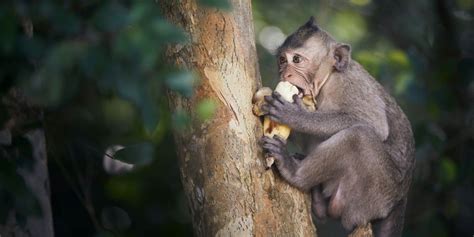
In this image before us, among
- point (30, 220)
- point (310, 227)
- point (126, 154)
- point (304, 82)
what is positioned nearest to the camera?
point (126, 154)

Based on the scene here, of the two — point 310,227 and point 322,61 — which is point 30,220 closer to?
point 310,227

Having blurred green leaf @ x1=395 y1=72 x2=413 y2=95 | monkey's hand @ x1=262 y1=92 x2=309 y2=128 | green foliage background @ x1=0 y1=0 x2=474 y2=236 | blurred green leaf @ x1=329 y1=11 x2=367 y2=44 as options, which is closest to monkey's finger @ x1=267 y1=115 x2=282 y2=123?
monkey's hand @ x1=262 y1=92 x2=309 y2=128

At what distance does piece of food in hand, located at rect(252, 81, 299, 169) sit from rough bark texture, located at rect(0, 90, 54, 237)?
1.36 meters

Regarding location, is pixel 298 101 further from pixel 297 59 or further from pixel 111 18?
pixel 111 18

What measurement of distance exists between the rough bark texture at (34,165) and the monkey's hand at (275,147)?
4.61 ft

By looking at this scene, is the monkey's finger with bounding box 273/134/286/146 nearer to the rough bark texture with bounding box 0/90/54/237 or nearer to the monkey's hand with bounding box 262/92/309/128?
the monkey's hand with bounding box 262/92/309/128

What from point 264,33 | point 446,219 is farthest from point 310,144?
point 264,33

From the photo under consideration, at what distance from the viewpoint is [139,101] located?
369 centimetres

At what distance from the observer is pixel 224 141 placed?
18.5ft

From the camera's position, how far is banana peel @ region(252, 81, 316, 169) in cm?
582

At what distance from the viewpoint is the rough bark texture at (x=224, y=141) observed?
5621 mm

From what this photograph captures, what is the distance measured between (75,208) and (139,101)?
19.9ft

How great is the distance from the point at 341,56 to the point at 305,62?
0.93ft

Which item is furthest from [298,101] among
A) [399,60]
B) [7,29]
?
[7,29]
